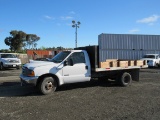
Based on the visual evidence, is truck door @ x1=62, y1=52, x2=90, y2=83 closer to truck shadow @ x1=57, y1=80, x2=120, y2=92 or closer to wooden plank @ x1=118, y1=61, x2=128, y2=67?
truck shadow @ x1=57, y1=80, x2=120, y2=92

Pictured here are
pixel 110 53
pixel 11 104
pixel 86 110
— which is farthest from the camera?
pixel 110 53

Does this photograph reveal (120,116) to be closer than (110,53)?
Yes

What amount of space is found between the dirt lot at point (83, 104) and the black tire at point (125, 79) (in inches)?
38.6

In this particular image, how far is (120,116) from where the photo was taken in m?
7.00

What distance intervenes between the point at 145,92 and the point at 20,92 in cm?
538

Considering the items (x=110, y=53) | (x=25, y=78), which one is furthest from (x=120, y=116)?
(x=110, y=53)

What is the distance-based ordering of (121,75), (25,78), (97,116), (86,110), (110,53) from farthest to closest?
1. (110,53)
2. (121,75)
3. (25,78)
4. (86,110)
5. (97,116)

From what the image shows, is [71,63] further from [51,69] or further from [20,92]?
[20,92]

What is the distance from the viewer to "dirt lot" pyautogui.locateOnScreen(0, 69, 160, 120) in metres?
7.05

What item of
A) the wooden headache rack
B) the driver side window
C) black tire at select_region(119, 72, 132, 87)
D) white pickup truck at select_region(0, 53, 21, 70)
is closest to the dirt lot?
black tire at select_region(119, 72, 132, 87)

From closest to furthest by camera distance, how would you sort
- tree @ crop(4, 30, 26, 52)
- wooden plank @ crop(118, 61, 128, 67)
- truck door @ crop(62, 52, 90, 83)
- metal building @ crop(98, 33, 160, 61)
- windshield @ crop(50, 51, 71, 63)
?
1. truck door @ crop(62, 52, 90, 83)
2. windshield @ crop(50, 51, 71, 63)
3. wooden plank @ crop(118, 61, 128, 67)
4. metal building @ crop(98, 33, 160, 61)
5. tree @ crop(4, 30, 26, 52)

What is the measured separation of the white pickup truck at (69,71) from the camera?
1013 centimetres

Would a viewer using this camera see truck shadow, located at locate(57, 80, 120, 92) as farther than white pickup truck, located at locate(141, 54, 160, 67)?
No

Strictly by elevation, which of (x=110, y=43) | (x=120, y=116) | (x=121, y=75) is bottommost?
(x=120, y=116)
